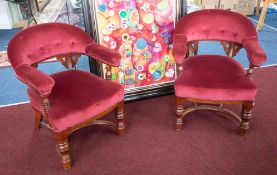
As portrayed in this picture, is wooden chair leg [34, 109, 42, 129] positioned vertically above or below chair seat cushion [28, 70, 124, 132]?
below

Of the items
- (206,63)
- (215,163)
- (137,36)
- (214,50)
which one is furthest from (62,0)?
(215,163)

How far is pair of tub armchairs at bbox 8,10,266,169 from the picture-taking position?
66.5 inches

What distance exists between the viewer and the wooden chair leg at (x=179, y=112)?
6.59ft

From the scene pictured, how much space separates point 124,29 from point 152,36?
0.89 feet

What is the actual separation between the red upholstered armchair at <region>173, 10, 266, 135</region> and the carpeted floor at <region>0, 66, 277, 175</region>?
5.3 inches

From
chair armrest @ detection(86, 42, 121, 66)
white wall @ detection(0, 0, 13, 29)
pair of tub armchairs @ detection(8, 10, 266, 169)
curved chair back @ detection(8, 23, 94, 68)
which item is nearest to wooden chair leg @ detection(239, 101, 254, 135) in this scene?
pair of tub armchairs @ detection(8, 10, 266, 169)

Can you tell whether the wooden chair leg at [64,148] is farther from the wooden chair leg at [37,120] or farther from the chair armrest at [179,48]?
the chair armrest at [179,48]

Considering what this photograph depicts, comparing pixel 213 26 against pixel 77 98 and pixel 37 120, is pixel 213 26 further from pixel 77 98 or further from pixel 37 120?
pixel 37 120

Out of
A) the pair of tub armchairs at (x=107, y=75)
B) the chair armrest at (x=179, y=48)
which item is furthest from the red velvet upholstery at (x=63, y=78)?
the chair armrest at (x=179, y=48)

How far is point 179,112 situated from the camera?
2074 mm

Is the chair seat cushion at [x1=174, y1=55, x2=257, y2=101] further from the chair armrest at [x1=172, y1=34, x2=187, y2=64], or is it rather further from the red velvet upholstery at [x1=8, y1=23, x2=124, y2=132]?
the red velvet upholstery at [x1=8, y1=23, x2=124, y2=132]

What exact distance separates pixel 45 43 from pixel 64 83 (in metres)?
0.33

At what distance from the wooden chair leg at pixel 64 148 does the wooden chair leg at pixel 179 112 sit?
85 centimetres

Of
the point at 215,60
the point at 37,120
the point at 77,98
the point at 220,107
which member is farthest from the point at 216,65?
the point at 37,120
